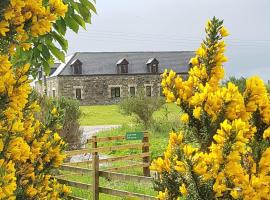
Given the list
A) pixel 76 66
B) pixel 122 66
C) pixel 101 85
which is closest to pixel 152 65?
pixel 122 66

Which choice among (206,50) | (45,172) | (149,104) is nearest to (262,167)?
(206,50)

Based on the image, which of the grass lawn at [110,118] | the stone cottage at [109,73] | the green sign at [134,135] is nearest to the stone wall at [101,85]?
the stone cottage at [109,73]

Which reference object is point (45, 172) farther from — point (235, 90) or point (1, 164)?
point (235, 90)

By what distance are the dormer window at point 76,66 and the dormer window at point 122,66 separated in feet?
17.7

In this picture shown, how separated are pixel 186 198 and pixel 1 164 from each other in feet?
3.68

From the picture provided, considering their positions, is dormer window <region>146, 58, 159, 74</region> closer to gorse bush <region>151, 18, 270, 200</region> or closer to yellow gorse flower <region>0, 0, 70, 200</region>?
gorse bush <region>151, 18, 270, 200</region>

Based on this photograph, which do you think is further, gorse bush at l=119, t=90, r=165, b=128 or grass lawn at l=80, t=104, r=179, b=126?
grass lawn at l=80, t=104, r=179, b=126

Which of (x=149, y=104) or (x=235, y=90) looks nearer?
(x=235, y=90)

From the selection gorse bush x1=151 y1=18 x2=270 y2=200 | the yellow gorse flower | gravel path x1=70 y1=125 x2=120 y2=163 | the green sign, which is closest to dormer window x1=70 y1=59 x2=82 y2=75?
gravel path x1=70 y1=125 x2=120 y2=163

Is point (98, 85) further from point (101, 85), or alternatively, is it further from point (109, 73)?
point (109, 73)

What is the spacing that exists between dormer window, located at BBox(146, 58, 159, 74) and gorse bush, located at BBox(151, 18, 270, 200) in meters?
62.3

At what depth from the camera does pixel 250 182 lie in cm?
282

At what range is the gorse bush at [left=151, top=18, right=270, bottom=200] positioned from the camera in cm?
275

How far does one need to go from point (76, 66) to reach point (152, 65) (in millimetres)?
10802
